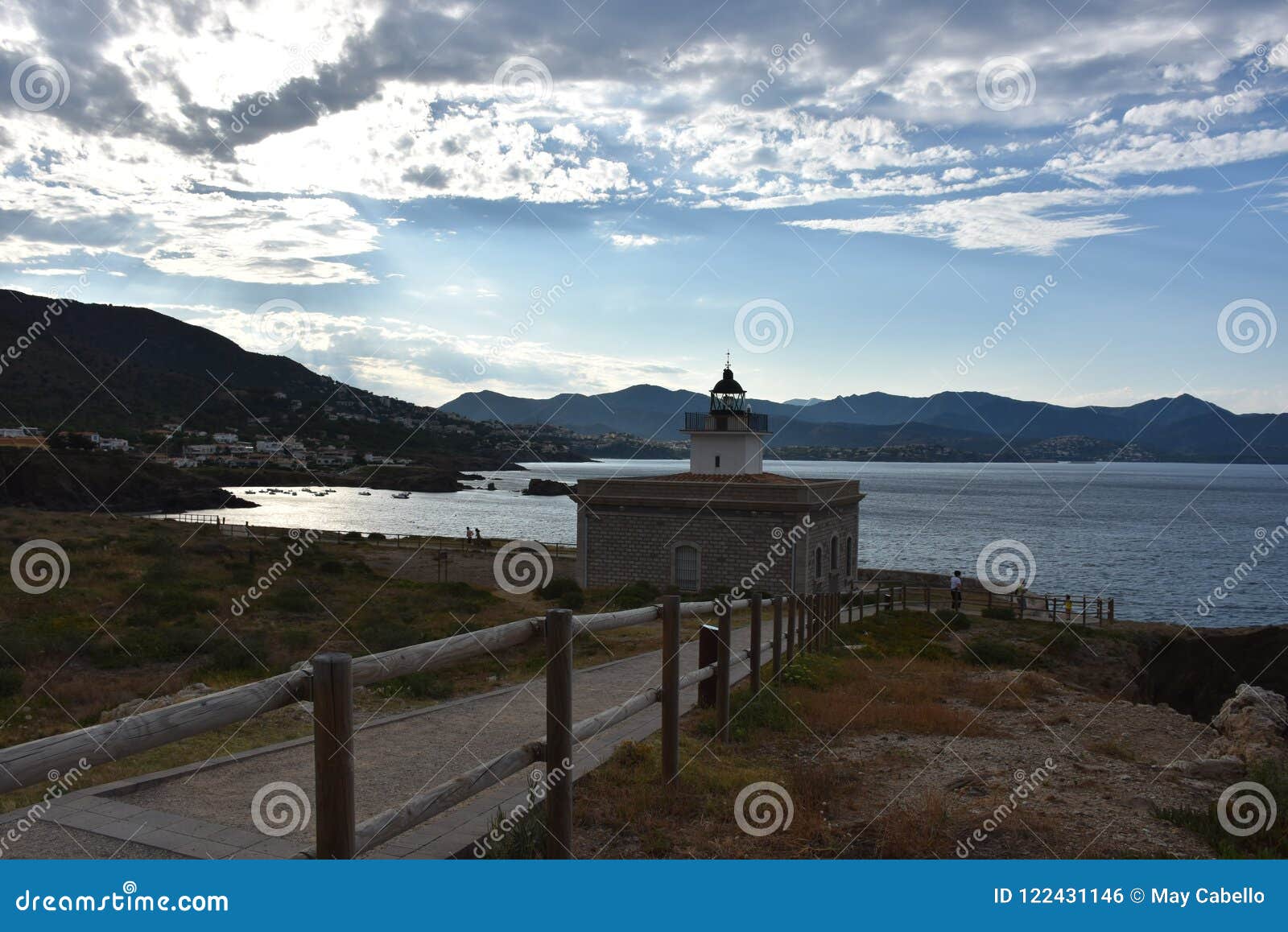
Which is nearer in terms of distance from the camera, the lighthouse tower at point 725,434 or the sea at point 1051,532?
the lighthouse tower at point 725,434

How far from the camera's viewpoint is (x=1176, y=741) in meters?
9.23

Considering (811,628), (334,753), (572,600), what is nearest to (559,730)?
(334,753)

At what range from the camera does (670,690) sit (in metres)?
6.13

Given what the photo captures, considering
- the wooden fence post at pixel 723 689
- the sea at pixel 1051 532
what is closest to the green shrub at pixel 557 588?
the wooden fence post at pixel 723 689

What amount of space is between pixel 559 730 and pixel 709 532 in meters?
24.2

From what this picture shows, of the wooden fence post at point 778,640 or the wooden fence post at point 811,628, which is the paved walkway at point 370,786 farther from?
the wooden fence post at point 811,628

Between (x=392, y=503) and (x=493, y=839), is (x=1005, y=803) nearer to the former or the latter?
(x=493, y=839)

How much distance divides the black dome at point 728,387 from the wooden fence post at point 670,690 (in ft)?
94.8

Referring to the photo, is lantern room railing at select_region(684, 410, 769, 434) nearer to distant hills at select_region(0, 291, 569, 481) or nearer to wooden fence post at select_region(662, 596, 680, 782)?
wooden fence post at select_region(662, 596, 680, 782)

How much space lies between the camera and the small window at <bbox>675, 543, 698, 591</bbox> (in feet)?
94.4

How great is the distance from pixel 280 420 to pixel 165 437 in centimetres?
1320

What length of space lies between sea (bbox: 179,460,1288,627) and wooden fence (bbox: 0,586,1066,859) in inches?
1644

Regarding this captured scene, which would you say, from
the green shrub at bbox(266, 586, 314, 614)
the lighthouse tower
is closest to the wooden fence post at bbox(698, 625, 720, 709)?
the green shrub at bbox(266, 586, 314, 614)

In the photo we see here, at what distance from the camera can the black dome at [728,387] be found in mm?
34719
